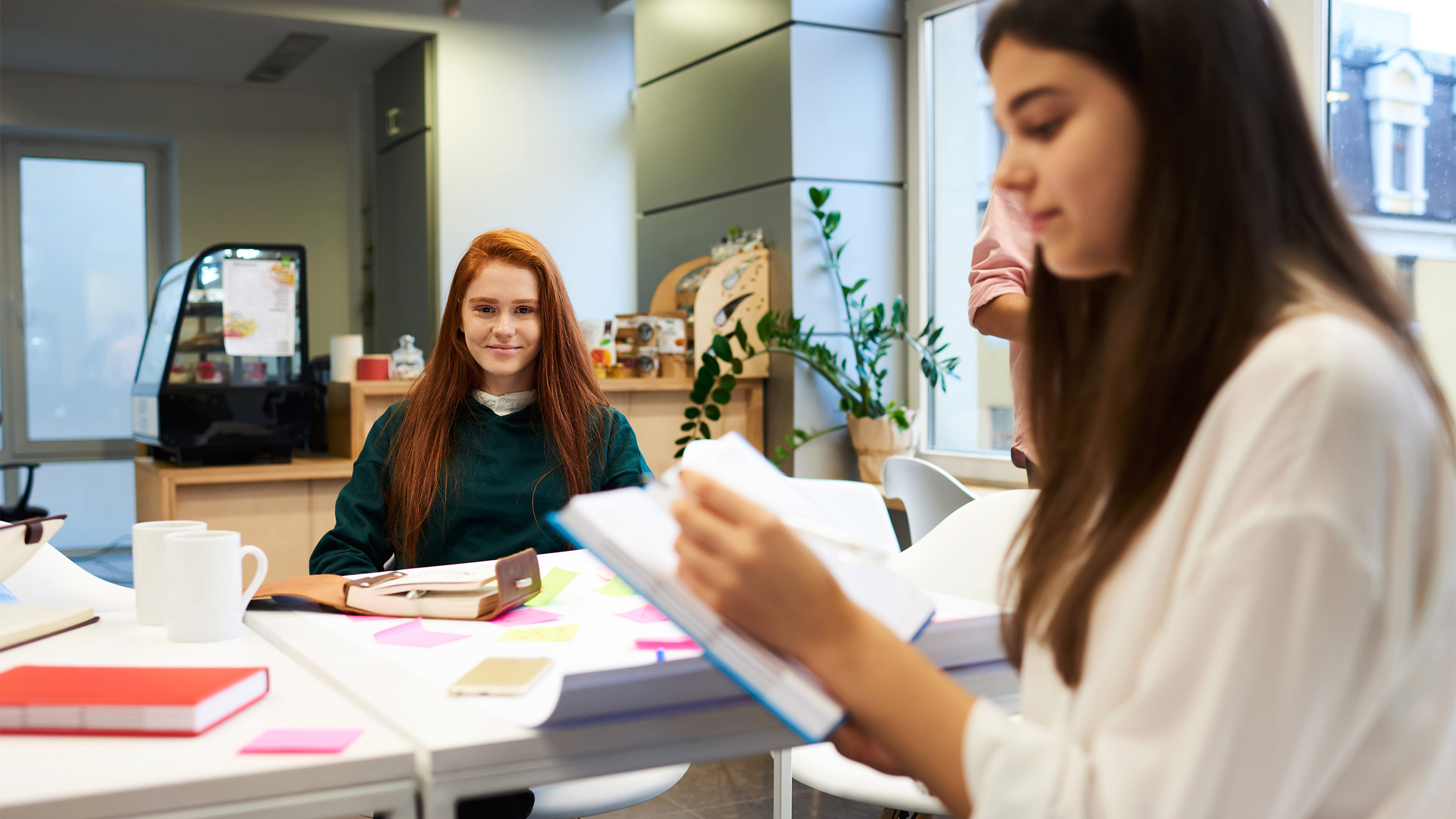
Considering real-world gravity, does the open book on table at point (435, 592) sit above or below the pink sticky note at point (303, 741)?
above

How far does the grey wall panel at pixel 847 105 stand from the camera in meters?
3.91

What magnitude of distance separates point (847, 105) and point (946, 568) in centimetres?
268

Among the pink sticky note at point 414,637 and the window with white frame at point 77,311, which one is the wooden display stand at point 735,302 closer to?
the pink sticky note at point 414,637

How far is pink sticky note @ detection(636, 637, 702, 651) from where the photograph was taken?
1.08m

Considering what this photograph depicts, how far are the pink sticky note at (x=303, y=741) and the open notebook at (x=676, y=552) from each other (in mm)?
236

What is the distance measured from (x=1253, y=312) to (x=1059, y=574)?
193mm

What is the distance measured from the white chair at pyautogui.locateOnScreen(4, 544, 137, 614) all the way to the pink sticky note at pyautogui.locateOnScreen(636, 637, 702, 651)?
2.62ft

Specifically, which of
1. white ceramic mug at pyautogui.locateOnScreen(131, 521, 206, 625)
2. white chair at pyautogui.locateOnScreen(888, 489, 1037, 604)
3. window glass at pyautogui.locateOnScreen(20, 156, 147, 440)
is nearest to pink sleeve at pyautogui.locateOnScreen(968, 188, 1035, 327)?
white chair at pyautogui.locateOnScreen(888, 489, 1037, 604)

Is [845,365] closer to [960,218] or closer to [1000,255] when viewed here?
[960,218]

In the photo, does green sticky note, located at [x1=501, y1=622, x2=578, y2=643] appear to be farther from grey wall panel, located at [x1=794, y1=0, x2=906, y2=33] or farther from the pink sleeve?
grey wall panel, located at [x1=794, y1=0, x2=906, y2=33]

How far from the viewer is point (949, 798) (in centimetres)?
65

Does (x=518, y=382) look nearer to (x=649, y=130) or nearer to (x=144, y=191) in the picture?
(x=649, y=130)

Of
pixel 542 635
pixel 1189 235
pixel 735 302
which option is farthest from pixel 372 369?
pixel 1189 235

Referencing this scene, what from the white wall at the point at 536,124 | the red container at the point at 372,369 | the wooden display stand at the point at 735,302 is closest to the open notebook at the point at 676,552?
the red container at the point at 372,369
